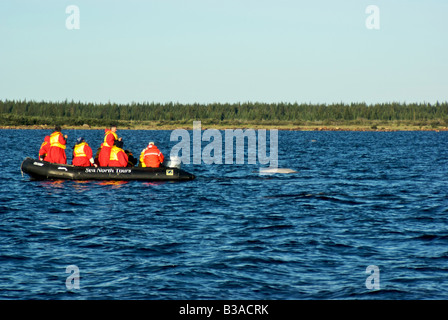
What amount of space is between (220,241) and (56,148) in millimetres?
16382

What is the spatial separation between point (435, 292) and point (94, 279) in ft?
23.9

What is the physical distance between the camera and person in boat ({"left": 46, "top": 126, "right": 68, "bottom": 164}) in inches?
1211

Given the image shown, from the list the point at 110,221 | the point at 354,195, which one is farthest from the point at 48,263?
the point at 354,195

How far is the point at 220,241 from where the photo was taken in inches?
684

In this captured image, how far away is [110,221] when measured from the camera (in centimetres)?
2041

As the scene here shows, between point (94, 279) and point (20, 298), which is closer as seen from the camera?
point (20, 298)

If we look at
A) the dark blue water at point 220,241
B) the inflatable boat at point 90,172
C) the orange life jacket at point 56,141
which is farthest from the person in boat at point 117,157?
the orange life jacket at point 56,141

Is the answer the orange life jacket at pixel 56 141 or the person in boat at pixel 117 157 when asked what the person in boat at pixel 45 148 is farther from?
the person in boat at pixel 117 157

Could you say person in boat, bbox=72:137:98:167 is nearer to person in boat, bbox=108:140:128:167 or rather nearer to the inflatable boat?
the inflatable boat

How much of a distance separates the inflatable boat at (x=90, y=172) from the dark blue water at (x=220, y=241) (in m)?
0.55

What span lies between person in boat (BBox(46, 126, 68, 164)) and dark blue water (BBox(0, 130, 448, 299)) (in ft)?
5.05

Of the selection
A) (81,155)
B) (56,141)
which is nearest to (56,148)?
(56,141)

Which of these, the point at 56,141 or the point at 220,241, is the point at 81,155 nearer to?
the point at 56,141
